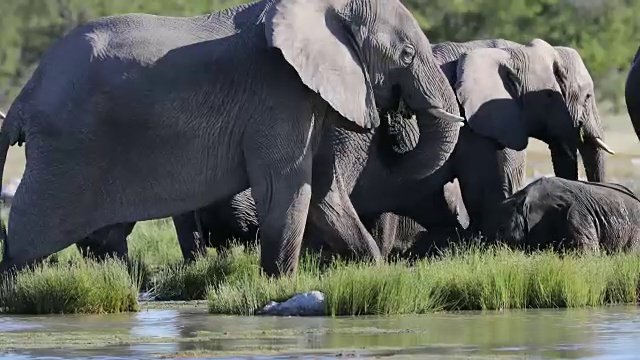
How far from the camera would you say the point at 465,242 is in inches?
659

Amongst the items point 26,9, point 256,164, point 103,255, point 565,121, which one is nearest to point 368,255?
point 256,164

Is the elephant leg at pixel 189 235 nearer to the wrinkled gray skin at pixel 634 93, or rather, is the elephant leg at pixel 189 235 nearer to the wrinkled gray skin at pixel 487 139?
the wrinkled gray skin at pixel 487 139

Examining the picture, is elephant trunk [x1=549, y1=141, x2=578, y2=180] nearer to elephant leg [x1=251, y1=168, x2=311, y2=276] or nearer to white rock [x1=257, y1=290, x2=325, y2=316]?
elephant leg [x1=251, y1=168, x2=311, y2=276]

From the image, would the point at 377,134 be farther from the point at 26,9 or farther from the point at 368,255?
the point at 26,9

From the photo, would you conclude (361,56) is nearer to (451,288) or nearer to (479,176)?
(451,288)

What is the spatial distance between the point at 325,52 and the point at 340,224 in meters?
1.51

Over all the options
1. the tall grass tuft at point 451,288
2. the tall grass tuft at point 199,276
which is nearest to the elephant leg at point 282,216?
the tall grass tuft at point 451,288

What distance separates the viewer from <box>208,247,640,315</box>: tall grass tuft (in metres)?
13.0

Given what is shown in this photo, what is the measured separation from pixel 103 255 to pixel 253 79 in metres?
2.86

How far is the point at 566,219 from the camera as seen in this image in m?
16.3

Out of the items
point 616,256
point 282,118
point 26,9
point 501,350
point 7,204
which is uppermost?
point 26,9

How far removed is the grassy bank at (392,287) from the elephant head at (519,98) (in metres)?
4.38

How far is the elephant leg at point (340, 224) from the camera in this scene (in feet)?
49.9

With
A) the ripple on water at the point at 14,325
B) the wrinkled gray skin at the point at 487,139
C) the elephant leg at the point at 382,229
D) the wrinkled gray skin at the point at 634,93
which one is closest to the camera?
the ripple on water at the point at 14,325
